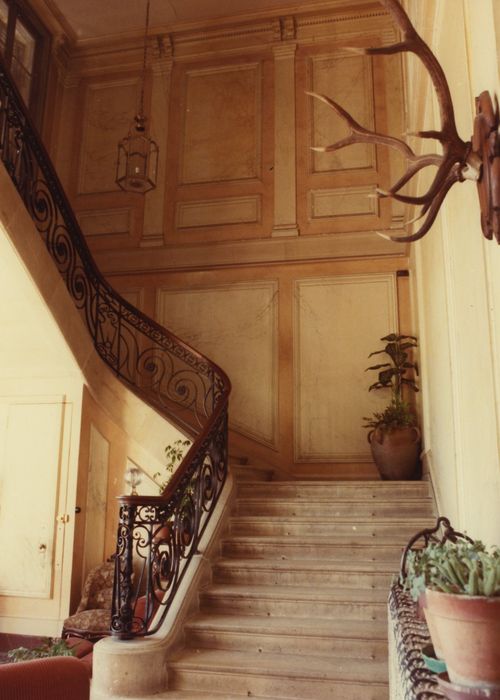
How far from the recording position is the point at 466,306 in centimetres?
283

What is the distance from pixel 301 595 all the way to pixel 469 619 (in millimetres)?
3287

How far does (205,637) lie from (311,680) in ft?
2.56

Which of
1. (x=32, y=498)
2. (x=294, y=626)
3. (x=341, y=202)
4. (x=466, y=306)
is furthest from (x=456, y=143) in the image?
(x=341, y=202)

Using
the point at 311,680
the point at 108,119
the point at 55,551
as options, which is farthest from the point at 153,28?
the point at 311,680

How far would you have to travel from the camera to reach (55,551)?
5945 mm

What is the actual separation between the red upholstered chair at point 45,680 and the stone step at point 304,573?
2.28 metres

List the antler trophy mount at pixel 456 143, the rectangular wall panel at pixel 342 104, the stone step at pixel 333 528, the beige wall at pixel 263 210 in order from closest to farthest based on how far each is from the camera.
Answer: the antler trophy mount at pixel 456 143 < the stone step at pixel 333 528 < the beige wall at pixel 263 210 < the rectangular wall panel at pixel 342 104

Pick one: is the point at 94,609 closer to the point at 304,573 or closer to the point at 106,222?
the point at 304,573

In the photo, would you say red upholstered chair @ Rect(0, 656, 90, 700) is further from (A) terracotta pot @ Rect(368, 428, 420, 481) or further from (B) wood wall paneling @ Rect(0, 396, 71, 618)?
(A) terracotta pot @ Rect(368, 428, 420, 481)

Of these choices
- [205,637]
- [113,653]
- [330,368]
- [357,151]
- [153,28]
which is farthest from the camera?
[153,28]

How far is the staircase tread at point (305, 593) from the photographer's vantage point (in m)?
4.27

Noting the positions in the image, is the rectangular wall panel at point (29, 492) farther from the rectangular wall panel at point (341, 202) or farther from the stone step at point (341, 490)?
the rectangular wall panel at point (341, 202)

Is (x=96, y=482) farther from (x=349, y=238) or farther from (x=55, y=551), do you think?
(x=349, y=238)

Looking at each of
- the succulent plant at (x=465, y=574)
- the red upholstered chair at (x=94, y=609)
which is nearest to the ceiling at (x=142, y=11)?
the red upholstered chair at (x=94, y=609)
